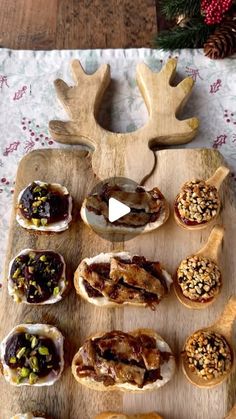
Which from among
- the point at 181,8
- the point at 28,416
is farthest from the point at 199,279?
the point at 181,8

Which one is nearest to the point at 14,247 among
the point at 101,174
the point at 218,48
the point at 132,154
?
the point at 101,174

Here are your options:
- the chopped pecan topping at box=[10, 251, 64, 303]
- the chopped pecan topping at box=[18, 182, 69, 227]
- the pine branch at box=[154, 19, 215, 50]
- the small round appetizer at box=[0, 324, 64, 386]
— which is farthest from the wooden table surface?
the small round appetizer at box=[0, 324, 64, 386]

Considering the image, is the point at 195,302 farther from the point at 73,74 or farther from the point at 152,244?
the point at 73,74

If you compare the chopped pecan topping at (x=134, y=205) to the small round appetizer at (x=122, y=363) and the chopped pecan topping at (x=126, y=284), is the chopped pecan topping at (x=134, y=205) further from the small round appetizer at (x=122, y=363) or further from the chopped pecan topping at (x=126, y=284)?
the small round appetizer at (x=122, y=363)

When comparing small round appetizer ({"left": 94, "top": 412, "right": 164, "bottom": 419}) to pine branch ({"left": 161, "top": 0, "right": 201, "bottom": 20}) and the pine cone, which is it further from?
pine branch ({"left": 161, "top": 0, "right": 201, "bottom": 20})

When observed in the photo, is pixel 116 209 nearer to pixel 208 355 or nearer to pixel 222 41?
pixel 208 355

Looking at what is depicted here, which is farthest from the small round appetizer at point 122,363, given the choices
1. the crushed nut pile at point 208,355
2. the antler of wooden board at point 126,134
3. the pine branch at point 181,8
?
the pine branch at point 181,8
